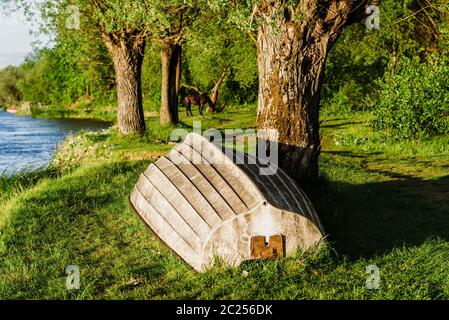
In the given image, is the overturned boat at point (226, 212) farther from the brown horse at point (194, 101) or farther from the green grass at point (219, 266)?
the brown horse at point (194, 101)

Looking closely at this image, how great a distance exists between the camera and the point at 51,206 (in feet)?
29.7

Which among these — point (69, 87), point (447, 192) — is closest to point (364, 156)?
point (447, 192)

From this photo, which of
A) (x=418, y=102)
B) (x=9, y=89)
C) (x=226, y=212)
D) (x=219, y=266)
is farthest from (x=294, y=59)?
(x=9, y=89)

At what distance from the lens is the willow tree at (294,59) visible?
8.20 metres

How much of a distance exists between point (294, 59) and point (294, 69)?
167 millimetres

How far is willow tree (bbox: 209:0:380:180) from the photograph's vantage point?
8195 mm

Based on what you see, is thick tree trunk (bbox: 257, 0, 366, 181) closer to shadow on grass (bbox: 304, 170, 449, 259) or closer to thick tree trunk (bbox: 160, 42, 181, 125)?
shadow on grass (bbox: 304, 170, 449, 259)

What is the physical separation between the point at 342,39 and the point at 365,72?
3500 mm

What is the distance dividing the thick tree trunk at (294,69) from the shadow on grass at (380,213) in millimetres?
936

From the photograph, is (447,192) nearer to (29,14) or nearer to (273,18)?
(273,18)

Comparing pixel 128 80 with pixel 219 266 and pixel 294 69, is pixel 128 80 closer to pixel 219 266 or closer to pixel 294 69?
pixel 294 69

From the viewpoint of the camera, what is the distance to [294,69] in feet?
27.2

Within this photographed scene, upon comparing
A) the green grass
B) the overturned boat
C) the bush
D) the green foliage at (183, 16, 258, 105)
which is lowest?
the green grass

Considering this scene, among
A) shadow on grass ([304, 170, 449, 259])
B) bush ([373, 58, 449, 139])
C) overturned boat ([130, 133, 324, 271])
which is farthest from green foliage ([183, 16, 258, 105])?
overturned boat ([130, 133, 324, 271])
